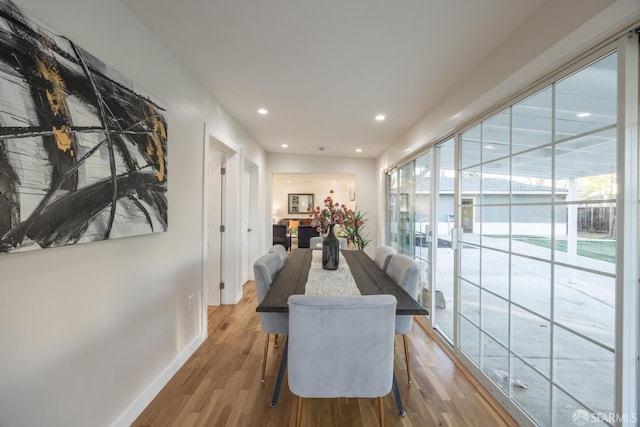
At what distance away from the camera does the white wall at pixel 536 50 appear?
1.06 metres

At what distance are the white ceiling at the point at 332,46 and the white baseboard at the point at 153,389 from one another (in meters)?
2.27

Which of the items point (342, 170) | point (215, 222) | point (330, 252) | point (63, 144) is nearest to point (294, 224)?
point (342, 170)

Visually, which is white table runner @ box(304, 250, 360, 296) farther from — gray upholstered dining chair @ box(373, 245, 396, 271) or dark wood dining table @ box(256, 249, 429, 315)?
gray upholstered dining chair @ box(373, 245, 396, 271)

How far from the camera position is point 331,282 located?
1.85 metres

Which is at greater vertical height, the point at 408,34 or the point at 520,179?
the point at 408,34

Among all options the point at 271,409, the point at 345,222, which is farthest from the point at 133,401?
the point at 345,222

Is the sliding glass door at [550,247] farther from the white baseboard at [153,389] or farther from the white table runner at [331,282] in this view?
the white baseboard at [153,389]

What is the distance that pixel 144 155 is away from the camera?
61.6 inches

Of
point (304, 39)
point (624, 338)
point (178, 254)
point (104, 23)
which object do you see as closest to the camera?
point (624, 338)

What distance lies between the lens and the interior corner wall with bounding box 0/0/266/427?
3.21 feet

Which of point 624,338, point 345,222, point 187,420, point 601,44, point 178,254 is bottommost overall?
point 187,420

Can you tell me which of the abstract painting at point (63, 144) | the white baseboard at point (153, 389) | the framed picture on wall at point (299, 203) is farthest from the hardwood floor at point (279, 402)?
the framed picture on wall at point (299, 203)

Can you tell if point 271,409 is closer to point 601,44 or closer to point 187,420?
point 187,420

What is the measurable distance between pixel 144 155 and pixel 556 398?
8.66 ft
